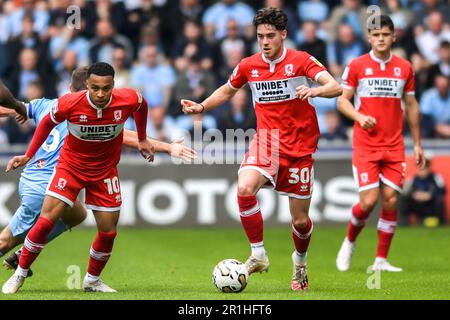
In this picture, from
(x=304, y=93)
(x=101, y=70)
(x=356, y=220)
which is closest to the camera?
(x=304, y=93)

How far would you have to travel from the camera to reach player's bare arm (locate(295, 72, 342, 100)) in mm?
9742

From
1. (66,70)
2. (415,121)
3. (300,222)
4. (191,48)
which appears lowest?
(300,222)

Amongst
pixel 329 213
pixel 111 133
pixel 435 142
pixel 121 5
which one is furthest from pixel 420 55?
pixel 111 133

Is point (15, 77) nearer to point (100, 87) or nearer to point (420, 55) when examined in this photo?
point (420, 55)

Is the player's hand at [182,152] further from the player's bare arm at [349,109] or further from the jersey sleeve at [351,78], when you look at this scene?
the jersey sleeve at [351,78]

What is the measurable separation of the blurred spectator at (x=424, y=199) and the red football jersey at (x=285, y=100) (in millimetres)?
7747

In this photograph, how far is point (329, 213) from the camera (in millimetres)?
18312

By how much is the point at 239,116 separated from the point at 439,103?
3774mm

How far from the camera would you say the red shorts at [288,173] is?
34.5ft

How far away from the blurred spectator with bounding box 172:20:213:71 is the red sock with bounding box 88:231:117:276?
9.98 meters

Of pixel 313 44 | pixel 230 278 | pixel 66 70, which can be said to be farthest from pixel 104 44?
pixel 230 278

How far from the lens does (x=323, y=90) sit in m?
9.98

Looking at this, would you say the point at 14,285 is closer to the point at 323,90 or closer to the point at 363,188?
the point at 323,90
